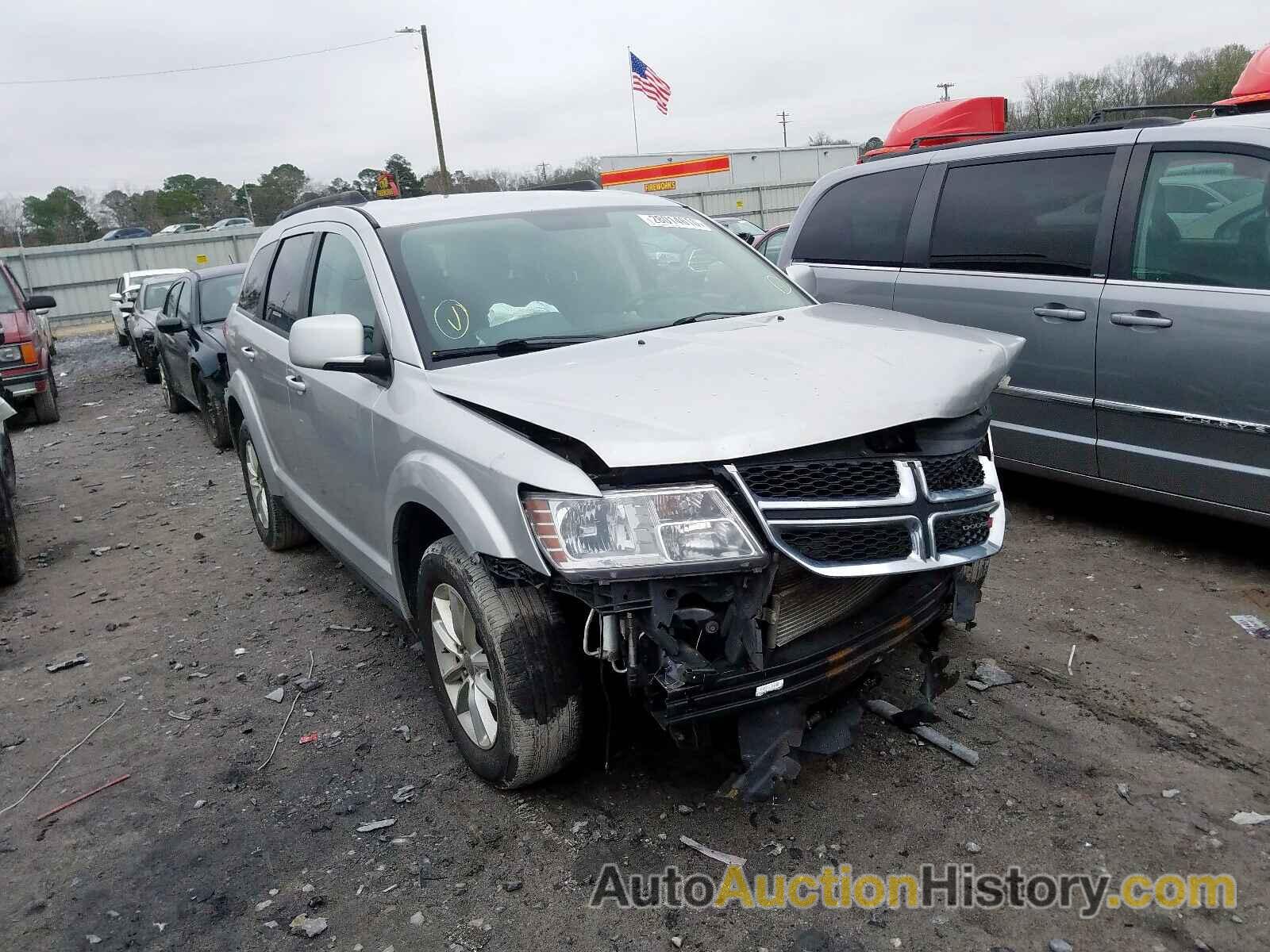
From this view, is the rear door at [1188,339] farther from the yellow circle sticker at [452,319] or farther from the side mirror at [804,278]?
the yellow circle sticker at [452,319]

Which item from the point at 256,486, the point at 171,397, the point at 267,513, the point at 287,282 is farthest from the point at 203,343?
the point at 287,282

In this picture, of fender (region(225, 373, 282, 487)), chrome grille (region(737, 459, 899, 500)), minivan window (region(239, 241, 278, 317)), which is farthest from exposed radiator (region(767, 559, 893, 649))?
minivan window (region(239, 241, 278, 317))

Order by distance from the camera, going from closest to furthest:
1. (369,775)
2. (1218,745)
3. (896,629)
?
(896,629)
(1218,745)
(369,775)

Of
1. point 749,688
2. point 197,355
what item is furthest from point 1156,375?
point 197,355

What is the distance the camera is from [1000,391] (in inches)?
202

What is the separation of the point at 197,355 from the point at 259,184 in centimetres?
5665

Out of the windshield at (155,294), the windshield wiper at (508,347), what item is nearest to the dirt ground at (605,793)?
the windshield wiper at (508,347)

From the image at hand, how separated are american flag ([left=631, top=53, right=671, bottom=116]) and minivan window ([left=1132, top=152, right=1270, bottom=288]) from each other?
29.0 meters

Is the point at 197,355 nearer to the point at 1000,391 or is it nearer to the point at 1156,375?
the point at 1000,391

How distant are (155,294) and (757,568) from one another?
15180mm

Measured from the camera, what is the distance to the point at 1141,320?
14.4 feet

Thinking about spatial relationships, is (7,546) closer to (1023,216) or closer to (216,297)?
(216,297)

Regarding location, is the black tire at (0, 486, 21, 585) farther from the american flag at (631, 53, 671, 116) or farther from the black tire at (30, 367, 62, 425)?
the american flag at (631, 53, 671, 116)

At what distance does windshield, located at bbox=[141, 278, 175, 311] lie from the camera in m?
14.9
